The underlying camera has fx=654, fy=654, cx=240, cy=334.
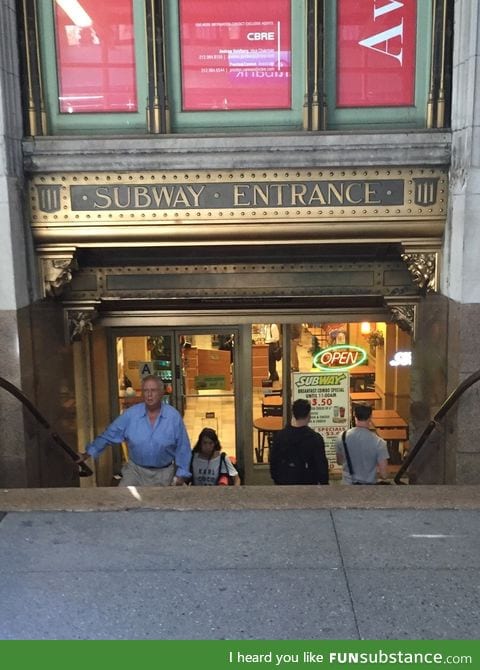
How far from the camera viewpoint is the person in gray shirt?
5.39 metres

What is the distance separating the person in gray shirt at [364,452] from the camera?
5.39 meters

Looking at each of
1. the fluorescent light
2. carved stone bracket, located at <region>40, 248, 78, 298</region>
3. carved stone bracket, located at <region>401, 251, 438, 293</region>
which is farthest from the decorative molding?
the fluorescent light

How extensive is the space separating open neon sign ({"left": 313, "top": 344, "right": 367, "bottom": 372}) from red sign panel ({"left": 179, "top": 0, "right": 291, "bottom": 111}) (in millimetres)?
3460

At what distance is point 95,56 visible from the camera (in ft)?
18.4

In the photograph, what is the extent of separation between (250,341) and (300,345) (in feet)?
2.09

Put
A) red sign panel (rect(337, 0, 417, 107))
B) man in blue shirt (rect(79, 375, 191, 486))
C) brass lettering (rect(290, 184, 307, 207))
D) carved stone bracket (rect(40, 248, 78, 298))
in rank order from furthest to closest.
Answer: carved stone bracket (rect(40, 248, 78, 298)) < brass lettering (rect(290, 184, 307, 207)) < red sign panel (rect(337, 0, 417, 107)) < man in blue shirt (rect(79, 375, 191, 486))

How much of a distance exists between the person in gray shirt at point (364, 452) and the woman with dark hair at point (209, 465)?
1.00 metres

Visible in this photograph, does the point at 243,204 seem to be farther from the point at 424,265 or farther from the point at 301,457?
the point at 301,457

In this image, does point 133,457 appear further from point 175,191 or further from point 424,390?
point 424,390

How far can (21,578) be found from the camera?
325 centimetres

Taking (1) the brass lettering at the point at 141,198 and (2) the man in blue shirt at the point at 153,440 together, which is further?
(1) the brass lettering at the point at 141,198

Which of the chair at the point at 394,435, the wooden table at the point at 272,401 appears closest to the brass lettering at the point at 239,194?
the wooden table at the point at 272,401

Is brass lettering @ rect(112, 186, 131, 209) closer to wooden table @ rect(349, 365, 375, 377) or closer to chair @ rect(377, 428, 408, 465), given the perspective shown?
wooden table @ rect(349, 365, 375, 377)

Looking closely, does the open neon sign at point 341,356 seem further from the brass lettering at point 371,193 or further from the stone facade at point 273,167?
the brass lettering at point 371,193
